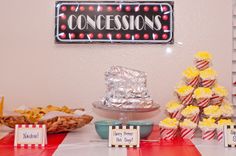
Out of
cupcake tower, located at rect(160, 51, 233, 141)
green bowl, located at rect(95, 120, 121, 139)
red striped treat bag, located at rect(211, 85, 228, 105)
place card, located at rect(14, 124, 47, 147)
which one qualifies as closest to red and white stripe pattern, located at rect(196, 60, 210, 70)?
cupcake tower, located at rect(160, 51, 233, 141)

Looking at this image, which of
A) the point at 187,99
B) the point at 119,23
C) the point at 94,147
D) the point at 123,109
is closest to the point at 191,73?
the point at 187,99

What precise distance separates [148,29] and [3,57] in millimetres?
781

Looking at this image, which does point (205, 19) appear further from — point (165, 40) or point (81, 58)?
point (81, 58)

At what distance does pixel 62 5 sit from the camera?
1.99 m

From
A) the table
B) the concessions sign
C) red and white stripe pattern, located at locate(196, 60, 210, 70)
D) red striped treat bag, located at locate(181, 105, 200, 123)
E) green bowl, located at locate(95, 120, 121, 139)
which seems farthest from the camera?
the concessions sign

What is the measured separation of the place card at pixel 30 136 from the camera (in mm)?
1446

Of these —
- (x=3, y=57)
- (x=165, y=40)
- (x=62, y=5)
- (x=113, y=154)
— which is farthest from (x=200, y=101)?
(x=3, y=57)

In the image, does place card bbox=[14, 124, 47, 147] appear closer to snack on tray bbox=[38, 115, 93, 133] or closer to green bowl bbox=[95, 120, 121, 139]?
snack on tray bbox=[38, 115, 93, 133]

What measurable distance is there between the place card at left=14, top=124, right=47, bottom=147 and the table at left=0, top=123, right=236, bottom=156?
8 centimetres

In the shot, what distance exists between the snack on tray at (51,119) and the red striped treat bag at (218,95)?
0.58 metres

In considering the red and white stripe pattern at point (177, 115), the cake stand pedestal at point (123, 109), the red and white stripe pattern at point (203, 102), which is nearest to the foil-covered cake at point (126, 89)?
the cake stand pedestal at point (123, 109)

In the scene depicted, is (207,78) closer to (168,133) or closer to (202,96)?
(202,96)

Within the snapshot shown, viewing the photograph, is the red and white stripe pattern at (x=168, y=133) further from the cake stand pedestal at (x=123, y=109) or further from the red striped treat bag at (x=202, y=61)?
the red striped treat bag at (x=202, y=61)

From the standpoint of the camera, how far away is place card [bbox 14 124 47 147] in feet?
4.75
